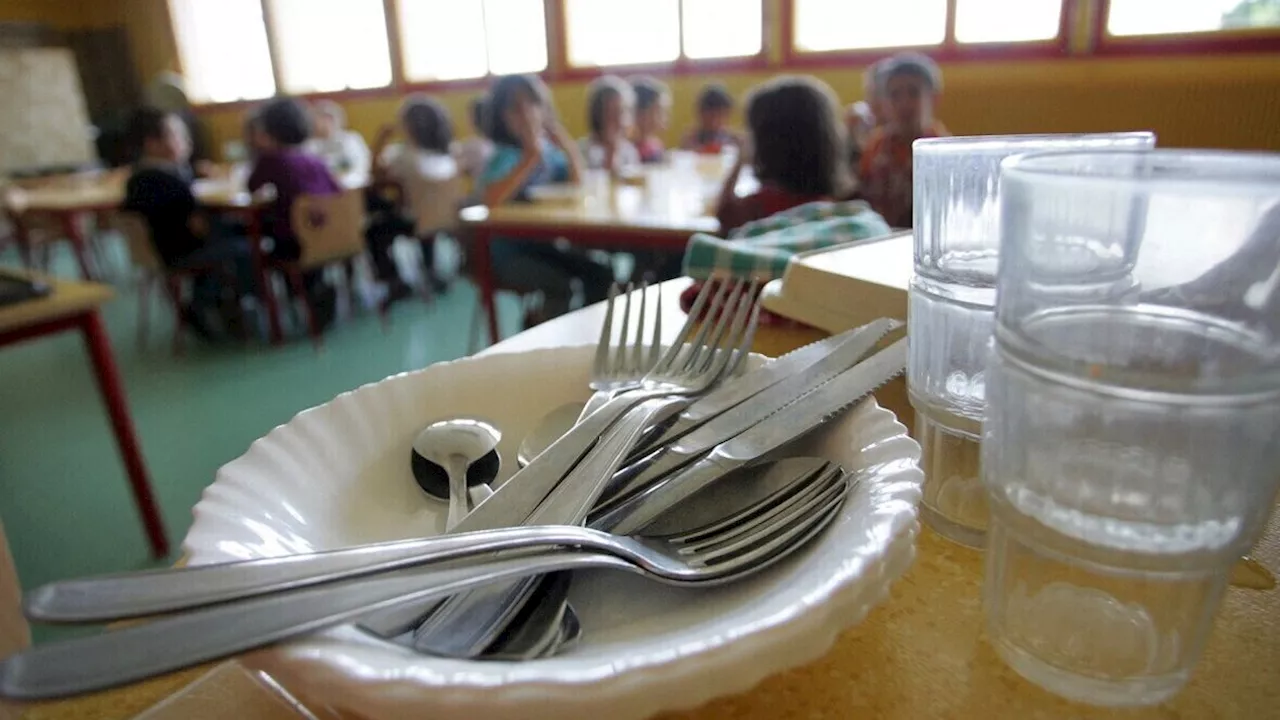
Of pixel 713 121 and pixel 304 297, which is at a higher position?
pixel 713 121

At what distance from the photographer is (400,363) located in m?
2.83

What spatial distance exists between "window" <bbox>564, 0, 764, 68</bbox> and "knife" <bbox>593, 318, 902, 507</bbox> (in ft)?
15.4

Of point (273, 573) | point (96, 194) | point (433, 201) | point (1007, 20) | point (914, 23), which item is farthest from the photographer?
point (914, 23)

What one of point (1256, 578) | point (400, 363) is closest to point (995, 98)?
point (400, 363)

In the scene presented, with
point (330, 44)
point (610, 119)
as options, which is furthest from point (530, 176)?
point (330, 44)

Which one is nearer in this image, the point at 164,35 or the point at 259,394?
the point at 259,394

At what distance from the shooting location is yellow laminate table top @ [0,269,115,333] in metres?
1.27

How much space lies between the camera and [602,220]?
1.91 metres

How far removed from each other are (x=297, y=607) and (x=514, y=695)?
0.23 feet

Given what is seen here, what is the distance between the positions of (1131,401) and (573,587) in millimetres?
206

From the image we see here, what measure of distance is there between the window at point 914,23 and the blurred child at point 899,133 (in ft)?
7.13

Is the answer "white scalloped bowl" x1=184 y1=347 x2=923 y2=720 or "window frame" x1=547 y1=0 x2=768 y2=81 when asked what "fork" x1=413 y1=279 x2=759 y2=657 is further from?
"window frame" x1=547 y1=0 x2=768 y2=81

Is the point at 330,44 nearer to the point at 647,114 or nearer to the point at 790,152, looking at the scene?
the point at 647,114

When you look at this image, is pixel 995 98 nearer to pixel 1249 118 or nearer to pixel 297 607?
pixel 1249 118
